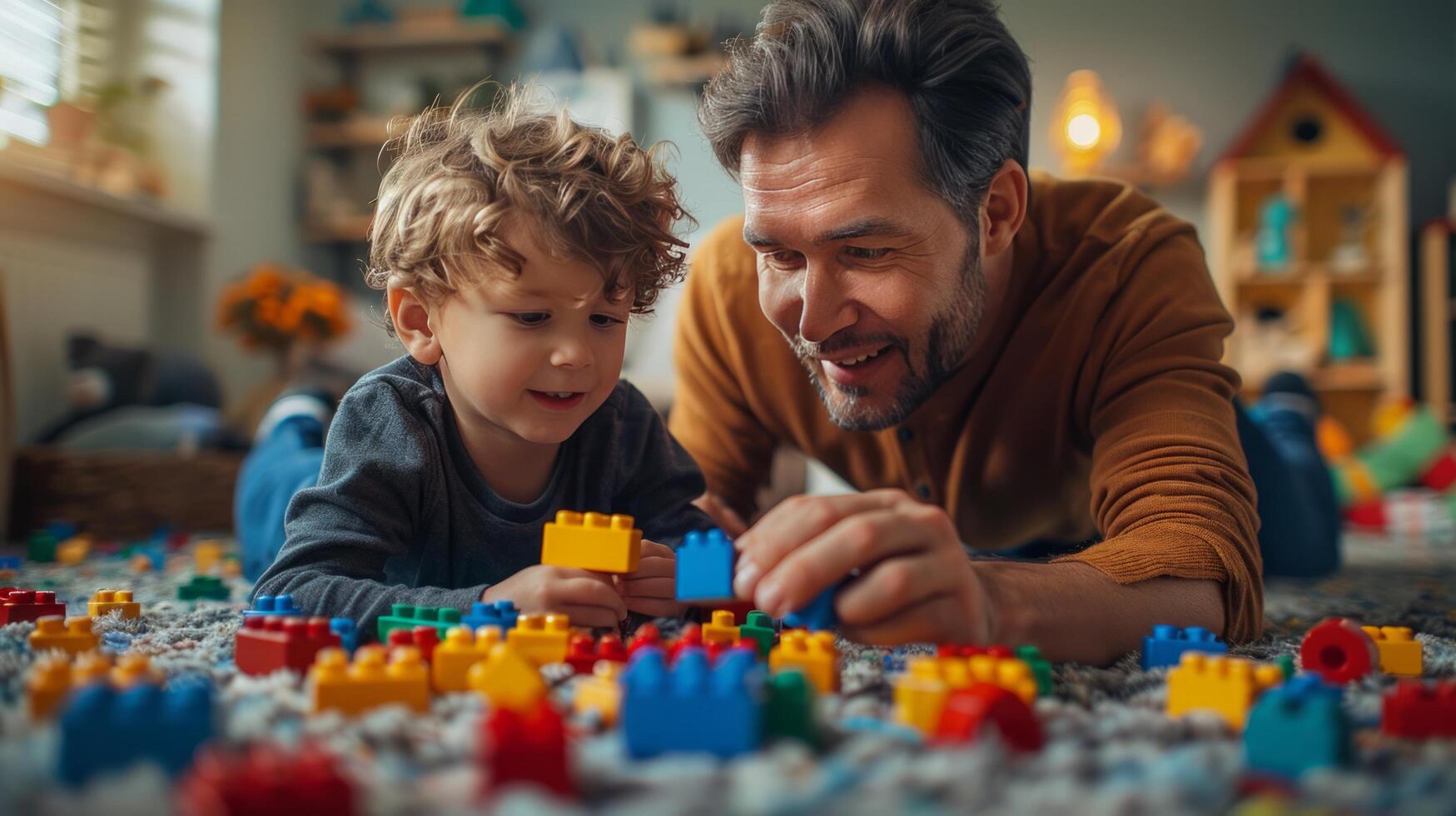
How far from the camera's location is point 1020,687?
0.65m

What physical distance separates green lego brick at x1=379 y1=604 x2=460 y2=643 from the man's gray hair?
0.67 m

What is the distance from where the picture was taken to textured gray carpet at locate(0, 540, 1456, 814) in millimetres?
464

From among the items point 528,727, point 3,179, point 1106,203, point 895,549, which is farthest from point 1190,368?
point 3,179

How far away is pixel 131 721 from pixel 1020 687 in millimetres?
482

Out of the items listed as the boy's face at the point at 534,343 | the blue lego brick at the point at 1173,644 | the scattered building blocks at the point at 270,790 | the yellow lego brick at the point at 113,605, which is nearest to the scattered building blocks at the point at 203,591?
the yellow lego brick at the point at 113,605

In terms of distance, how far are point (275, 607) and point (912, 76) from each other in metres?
0.85

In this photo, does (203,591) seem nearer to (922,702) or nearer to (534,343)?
(534,343)

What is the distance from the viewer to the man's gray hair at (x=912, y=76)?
3.95 ft

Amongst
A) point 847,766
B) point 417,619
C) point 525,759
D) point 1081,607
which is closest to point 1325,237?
point 1081,607

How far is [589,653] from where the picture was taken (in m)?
0.80

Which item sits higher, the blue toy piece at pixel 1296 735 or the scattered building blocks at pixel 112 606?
the blue toy piece at pixel 1296 735

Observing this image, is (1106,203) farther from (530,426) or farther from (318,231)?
(318,231)

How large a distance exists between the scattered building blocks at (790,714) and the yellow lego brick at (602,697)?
0.08 metres

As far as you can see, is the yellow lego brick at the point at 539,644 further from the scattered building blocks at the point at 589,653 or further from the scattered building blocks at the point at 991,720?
the scattered building blocks at the point at 991,720
